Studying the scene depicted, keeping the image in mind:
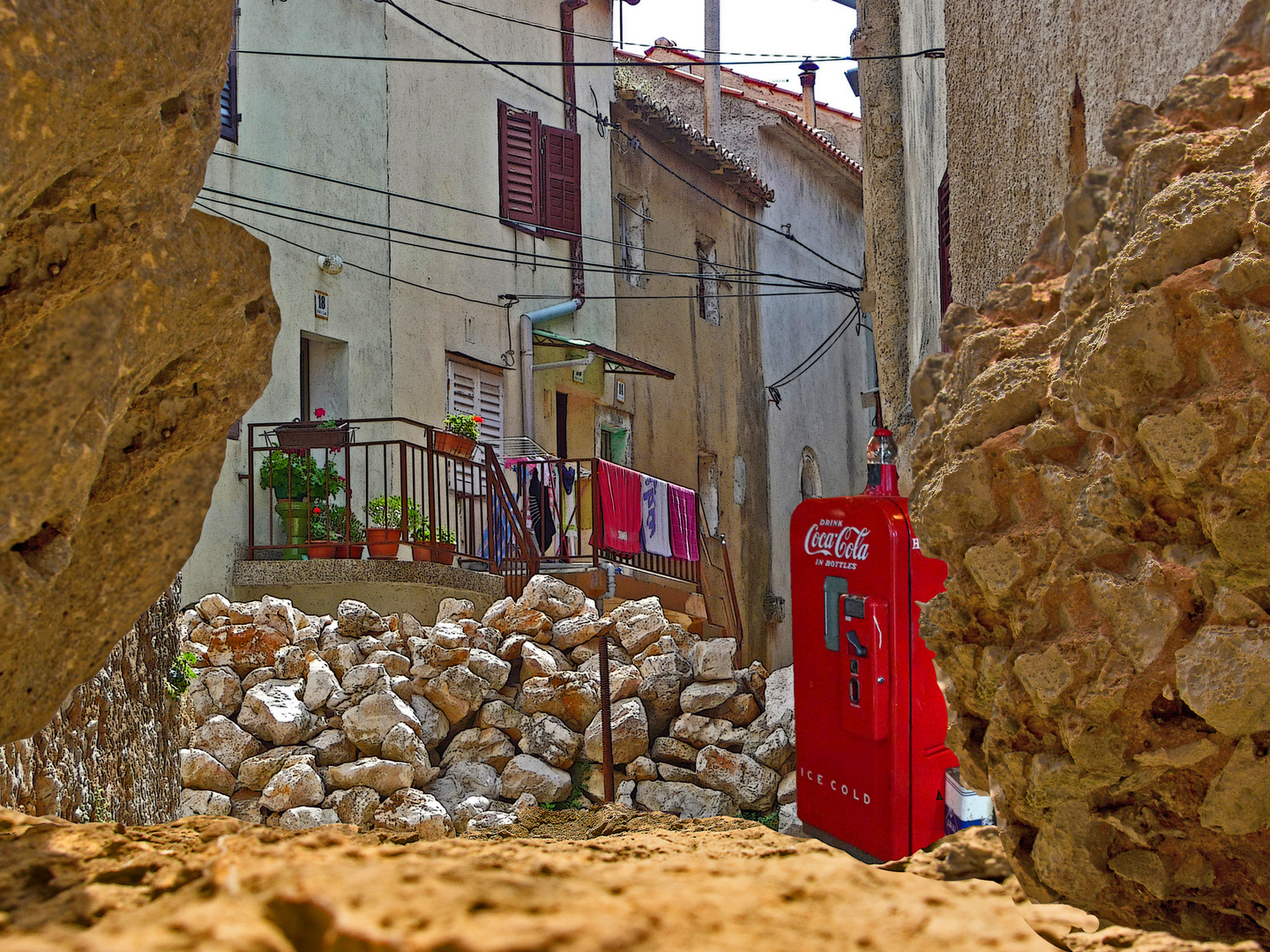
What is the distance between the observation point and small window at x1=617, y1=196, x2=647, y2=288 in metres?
17.0

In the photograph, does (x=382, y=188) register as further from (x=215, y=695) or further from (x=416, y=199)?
(x=215, y=695)

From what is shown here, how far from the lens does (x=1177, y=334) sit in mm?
1804

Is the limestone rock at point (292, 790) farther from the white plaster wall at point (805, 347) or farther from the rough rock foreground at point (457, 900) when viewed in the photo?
the white plaster wall at point (805, 347)

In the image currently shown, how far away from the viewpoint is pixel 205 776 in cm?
732

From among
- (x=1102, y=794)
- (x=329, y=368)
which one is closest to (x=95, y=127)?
(x=1102, y=794)

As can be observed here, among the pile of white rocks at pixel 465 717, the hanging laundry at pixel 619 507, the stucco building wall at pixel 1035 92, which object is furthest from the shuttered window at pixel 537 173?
the stucco building wall at pixel 1035 92

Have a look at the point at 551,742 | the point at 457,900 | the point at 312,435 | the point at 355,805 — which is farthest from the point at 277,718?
the point at 457,900

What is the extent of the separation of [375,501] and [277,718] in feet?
11.6

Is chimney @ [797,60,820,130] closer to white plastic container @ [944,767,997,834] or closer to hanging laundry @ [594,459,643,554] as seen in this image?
hanging laundry @ [594,459,643,554]

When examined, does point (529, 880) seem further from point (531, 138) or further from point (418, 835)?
point (531, 138)

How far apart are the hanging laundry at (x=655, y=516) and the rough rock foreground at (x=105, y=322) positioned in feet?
39.4

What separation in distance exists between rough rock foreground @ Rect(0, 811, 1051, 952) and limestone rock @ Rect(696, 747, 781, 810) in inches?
283

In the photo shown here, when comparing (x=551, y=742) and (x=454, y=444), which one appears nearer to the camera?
(x=551, y=742)

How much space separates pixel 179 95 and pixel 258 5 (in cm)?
1080
